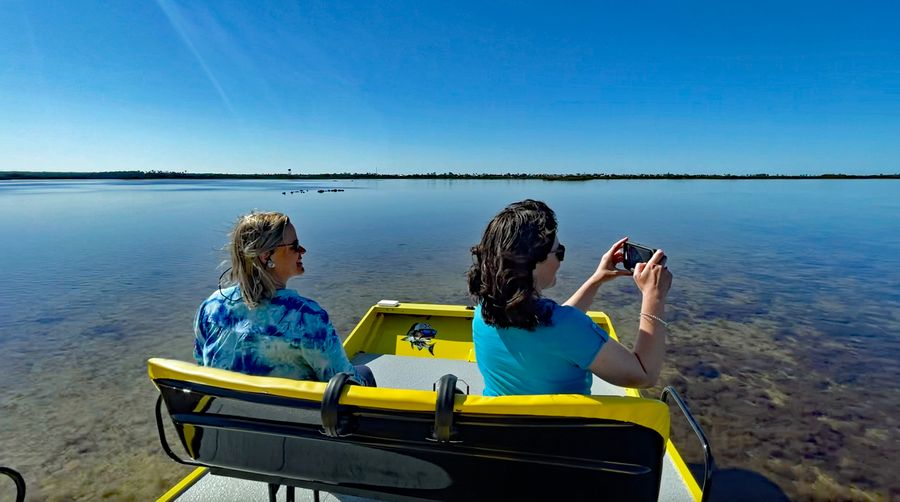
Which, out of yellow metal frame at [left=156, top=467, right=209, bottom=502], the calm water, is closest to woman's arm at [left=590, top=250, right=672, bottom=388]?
yellow metal frame at [left=156, top=467, right=209, bottom=502]

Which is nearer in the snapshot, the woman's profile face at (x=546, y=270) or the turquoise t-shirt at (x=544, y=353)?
the turquoise t-shirt at (x=544, y=353)

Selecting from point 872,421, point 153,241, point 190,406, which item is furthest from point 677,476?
point 153,241

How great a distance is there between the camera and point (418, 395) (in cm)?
183

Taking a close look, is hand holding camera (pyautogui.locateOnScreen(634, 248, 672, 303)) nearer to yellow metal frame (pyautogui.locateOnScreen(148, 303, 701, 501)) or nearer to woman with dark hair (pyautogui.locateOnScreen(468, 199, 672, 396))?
woman with dark hair (pyautogui.locateOnScreen(468, 199, 672, 396))

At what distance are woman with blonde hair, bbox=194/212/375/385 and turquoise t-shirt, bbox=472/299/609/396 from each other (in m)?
0.80

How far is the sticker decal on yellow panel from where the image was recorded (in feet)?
18.2

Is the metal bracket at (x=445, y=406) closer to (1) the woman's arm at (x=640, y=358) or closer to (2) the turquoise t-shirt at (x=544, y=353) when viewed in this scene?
(2) the turquoise t-shirt at (x=544, y=353)

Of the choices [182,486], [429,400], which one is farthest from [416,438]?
[182,486]

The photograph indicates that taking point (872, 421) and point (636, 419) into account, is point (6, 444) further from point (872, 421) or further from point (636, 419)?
point (872, 421)

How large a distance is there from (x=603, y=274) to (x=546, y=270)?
0.82 meters

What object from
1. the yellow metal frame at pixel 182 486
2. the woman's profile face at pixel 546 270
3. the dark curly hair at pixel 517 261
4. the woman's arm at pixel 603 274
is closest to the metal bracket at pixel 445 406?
the dark curly hair at pixel 517 261

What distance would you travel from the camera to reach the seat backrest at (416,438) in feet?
5.74

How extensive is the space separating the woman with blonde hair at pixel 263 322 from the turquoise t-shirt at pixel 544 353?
2.62 ft

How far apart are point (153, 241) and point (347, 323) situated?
1384 cm
